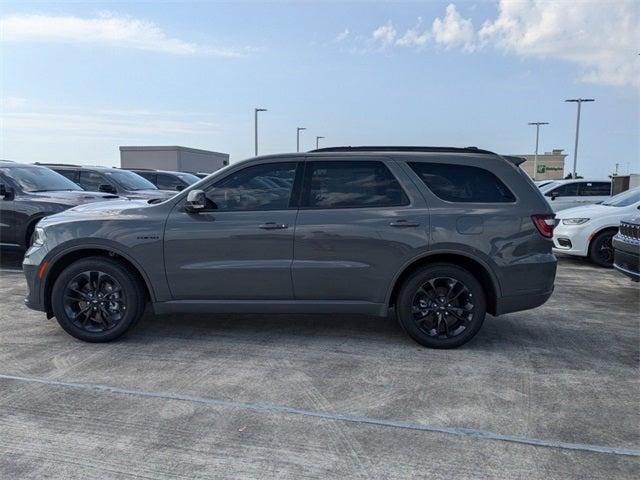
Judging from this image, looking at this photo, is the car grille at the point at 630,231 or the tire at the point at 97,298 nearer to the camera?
the tire at the point at 97,298

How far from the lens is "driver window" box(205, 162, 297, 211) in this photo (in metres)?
4.98

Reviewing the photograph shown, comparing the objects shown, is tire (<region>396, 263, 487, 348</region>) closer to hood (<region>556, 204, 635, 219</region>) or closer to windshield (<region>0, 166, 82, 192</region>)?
hood (<region>556, 204, 635, 219</region>)

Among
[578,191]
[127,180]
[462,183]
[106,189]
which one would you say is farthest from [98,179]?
[578,191]

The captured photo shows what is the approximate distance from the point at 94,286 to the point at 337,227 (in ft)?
7.52

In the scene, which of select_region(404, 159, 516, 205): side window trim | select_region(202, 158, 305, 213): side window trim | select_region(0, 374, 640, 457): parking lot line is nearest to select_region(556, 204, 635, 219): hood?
select_region(404, 159, 516, 205): side window trim

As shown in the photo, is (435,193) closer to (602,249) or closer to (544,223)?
(544,223)

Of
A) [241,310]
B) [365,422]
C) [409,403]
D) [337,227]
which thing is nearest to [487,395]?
[409,403]

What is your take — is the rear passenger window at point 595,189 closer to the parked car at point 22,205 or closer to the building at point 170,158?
the parked car at point 22,205

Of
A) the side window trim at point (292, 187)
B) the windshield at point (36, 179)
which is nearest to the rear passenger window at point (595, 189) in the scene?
the side window trim at point (292, 187)

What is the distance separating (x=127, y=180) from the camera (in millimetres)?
12344

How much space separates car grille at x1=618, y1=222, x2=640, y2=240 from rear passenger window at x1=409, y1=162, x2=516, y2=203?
2763 mm

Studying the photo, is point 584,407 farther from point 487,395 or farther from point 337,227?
point 337,227

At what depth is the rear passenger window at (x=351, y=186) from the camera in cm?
495

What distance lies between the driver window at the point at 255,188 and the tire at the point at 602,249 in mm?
6915
